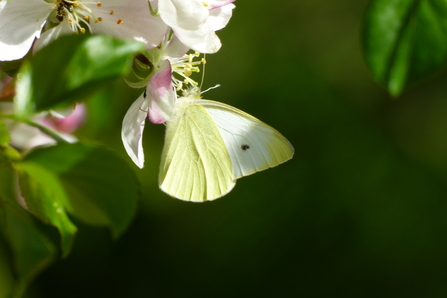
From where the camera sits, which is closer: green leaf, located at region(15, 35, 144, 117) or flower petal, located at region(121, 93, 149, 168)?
green leaf, located at region(15, 35, 144, 117)

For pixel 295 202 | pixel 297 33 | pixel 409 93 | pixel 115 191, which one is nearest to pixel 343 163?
pixel 295 202

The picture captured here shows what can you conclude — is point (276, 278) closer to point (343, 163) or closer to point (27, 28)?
point (343, 163)

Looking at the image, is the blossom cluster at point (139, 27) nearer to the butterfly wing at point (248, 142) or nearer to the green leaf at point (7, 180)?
the green leaf at point (7, 180)

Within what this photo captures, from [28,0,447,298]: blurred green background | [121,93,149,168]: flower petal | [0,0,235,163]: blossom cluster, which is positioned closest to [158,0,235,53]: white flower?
[0,0,235,163]: blossom cluster

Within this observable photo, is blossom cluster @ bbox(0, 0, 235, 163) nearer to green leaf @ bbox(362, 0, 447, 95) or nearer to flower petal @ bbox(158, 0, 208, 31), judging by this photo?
flower petal @ bbox(158, 0, 208, 31)

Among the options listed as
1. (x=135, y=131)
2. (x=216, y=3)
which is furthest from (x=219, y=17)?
(x=135, y=131)

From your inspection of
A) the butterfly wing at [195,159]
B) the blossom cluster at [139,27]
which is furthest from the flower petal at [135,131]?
the butterfly wing at [195,159]
